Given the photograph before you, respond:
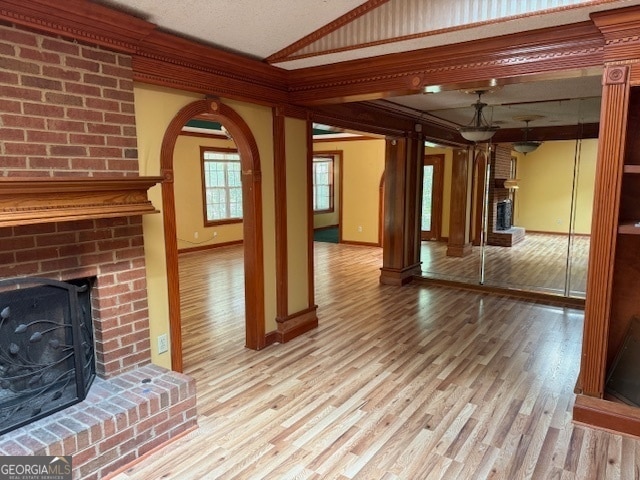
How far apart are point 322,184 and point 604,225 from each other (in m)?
10.1

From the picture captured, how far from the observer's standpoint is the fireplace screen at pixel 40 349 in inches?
78.4

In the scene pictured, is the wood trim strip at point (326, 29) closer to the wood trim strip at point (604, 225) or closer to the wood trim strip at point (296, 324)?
the wood trim strip at point (604, 225)

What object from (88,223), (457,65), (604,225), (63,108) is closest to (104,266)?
(88,223)

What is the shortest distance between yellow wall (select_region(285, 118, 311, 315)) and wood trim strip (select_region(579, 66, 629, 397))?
236cm

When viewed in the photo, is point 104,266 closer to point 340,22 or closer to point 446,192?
point 340,22

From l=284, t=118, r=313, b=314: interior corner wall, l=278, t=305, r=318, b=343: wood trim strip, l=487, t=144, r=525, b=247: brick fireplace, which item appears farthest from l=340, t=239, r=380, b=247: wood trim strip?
l=284, t=118, r=313, b=314: interior corner wall

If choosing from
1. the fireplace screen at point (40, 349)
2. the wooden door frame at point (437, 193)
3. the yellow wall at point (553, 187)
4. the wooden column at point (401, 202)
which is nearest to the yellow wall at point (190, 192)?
the wooden column at point (401, 202)

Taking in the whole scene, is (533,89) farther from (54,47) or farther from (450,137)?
(54,47)

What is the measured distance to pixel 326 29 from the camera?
281 cm

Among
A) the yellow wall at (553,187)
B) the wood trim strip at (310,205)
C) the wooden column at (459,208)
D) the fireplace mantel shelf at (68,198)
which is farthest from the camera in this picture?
the wooden column at (459,208)

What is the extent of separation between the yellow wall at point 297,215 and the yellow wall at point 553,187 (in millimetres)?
3297

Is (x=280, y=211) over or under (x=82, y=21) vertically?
under

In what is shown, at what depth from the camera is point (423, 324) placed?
4.44 metres

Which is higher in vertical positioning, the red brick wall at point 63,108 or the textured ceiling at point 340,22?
the textured ceiling at point 340,22
